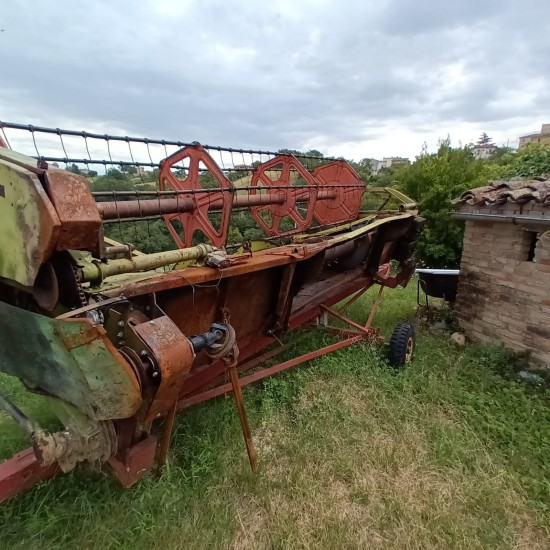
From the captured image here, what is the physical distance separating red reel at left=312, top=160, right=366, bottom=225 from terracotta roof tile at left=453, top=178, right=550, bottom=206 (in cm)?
159

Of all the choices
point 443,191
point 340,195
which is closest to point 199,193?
point 340,195

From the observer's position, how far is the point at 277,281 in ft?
12.3

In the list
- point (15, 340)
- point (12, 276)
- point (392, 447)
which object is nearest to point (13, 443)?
point (15, 340)

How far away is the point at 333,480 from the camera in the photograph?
3.26m

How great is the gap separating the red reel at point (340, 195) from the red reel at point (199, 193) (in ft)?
10.4

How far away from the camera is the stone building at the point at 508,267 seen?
5.39 meters

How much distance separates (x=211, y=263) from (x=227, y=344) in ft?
1.81

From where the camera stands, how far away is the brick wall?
17.8 ft

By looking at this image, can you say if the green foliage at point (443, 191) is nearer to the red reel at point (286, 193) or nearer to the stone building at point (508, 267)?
the stone building at point (508, 267)

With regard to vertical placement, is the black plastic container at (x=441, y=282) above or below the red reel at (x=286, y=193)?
below

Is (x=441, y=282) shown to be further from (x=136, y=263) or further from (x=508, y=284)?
(x=136, y=263)

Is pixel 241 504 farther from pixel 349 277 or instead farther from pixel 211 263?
pixel 349 277

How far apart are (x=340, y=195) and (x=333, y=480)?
4.76m

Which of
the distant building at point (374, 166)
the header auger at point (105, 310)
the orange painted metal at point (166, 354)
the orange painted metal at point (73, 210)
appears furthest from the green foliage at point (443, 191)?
the distant building at point (374, 166)
